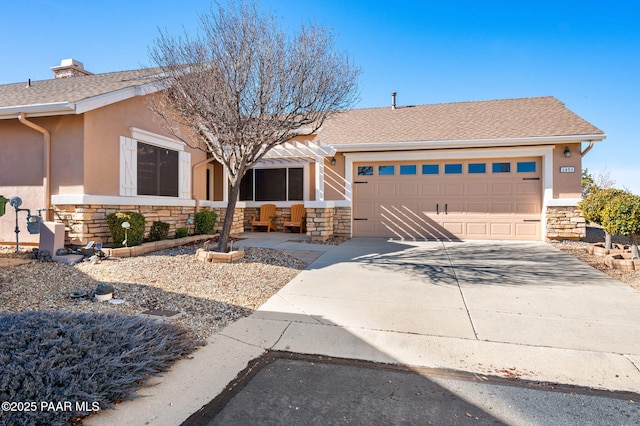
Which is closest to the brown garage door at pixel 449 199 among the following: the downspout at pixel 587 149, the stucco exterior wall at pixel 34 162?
the downspout at pixel 587 149

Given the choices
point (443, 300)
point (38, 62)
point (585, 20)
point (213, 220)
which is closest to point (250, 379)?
point (443, 300)

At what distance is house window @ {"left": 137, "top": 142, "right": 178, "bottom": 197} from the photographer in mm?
8586

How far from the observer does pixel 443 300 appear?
4.72 metres

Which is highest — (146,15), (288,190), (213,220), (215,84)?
(146,15)

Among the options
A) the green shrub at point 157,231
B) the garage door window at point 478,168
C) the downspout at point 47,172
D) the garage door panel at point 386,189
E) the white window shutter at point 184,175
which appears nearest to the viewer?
the downspout at point 47,172

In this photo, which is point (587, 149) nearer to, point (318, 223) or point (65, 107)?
point (318, 223)

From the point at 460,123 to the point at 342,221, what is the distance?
4.93m

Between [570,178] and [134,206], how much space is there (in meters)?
11.3

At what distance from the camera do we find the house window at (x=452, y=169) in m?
10.6

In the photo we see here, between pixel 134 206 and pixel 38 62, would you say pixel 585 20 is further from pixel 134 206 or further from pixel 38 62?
pixel 38 62

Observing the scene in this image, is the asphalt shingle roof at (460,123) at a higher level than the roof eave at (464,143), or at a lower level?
higher

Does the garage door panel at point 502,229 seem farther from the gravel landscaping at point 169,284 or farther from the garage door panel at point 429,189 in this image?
the gravel landscaping at point 169,284

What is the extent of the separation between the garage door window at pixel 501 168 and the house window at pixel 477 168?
A: 22 centimetres

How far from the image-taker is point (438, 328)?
375 cm
